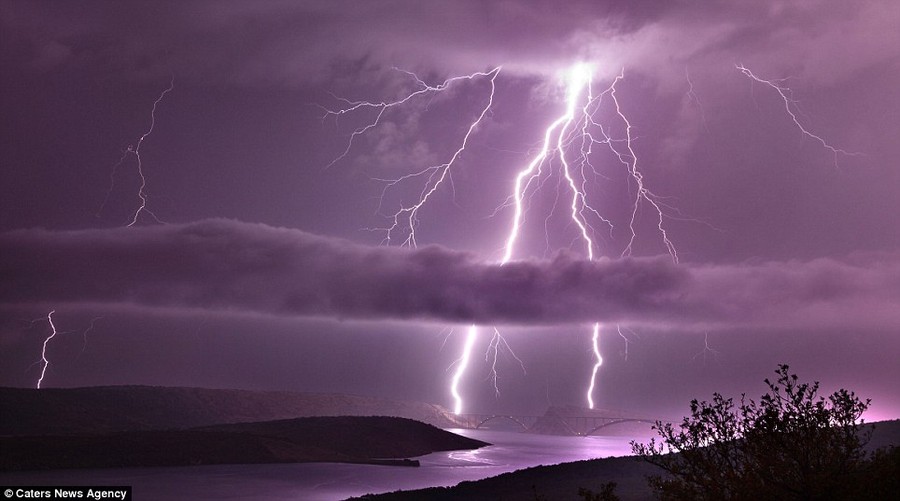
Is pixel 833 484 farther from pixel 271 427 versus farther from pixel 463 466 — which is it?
pixel 271 427

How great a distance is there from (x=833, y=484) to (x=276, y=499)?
148 ft

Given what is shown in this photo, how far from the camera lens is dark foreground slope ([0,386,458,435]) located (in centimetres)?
12700

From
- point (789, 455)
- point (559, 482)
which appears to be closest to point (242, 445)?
point (559, 482)

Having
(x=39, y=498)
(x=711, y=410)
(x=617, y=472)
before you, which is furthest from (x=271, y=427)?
(x=711, y=410)

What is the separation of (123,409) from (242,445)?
3032 inches

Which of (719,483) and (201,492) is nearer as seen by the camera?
(719,483)

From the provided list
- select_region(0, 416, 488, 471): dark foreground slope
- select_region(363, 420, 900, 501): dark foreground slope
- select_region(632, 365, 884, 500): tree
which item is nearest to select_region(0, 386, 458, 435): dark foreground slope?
select_region(0, 416, 488, 471): dark foreground slope

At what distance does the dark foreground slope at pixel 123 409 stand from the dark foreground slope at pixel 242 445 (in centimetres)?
3335

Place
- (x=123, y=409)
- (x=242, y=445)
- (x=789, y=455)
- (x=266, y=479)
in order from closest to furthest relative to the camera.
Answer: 1. (x=789, y=455)
2. (x=266, y=479)
3. (x=242, y=445)
4. (x=123, y=409)

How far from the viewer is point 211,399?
186000 millimetres

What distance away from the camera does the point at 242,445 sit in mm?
89625

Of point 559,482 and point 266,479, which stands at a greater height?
point 266,479

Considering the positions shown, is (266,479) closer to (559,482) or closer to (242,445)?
(242,445)

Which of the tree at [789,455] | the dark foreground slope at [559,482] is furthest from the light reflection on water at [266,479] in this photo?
the tree at [789,455]
